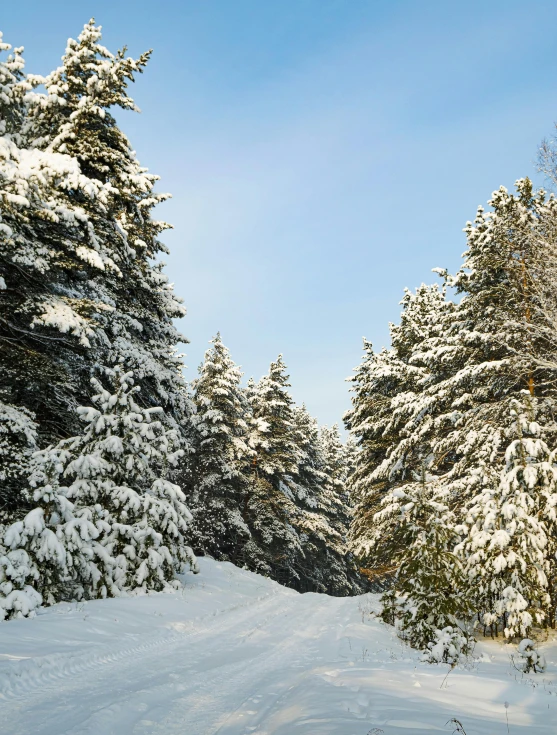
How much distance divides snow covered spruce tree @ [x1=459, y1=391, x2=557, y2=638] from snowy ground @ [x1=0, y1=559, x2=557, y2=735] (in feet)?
3.35

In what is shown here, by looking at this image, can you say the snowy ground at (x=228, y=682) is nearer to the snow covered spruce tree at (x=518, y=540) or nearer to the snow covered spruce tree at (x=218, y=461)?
the snow covered spruce tree at (x=518, y=540)

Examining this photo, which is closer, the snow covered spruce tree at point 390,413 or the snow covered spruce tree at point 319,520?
the snow covered spruce tree at point 390,413

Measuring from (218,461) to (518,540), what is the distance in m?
18.0

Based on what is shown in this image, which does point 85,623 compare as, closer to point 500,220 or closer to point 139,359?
point 139,359

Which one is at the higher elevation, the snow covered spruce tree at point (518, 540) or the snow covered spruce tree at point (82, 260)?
the snow covered spruce tree at point (82, 260)

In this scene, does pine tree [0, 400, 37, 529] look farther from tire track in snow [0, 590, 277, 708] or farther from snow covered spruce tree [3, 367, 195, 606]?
tire track in snow [0, 590, 277, 708]

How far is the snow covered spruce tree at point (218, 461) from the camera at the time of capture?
2536cm

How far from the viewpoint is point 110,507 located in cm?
1326

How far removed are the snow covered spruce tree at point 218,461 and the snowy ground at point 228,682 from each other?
13912mm

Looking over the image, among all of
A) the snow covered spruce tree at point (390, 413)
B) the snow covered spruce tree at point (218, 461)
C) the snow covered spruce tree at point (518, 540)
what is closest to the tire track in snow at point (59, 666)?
the snow covered spruce tree at point (518, 540)

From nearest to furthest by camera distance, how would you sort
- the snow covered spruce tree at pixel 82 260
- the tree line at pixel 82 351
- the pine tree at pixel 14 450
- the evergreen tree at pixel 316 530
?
the tree line at pixel 82 351 → the pine tree at pixel 14 450 → the snow covered spruce tree at pixel 82 260 → the evergreen tree at pixel 316 530

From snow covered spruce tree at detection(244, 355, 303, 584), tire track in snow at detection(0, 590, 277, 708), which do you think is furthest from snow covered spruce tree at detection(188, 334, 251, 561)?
tire track in snow at detection(0, 590, 277, 708)

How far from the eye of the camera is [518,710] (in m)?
5.15

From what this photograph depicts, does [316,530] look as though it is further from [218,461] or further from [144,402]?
[144,402]
